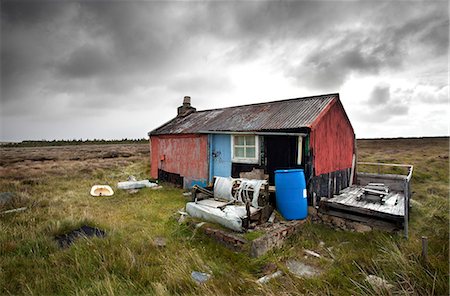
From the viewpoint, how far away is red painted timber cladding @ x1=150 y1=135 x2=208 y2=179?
10906 millimetres

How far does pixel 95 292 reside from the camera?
10.9ft

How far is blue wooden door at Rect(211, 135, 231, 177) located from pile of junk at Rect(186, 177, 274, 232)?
189cm

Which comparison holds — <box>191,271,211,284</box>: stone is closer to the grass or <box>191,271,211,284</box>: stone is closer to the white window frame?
the grass

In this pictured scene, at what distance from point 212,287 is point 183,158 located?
8.75 metres

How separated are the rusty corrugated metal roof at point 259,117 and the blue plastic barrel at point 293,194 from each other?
1.71 meters

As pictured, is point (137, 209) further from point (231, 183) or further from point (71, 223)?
point (231, 183)

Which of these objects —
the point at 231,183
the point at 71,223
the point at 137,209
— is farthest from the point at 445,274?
the point at 137,209

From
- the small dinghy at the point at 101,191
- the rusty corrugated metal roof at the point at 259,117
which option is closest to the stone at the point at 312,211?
the rusty corrugated metal roof at the point at 259,117

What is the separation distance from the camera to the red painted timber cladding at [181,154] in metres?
10.9

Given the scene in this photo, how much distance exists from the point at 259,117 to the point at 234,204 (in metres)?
4.28

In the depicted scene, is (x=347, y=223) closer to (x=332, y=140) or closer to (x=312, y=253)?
(x=312, y=253)

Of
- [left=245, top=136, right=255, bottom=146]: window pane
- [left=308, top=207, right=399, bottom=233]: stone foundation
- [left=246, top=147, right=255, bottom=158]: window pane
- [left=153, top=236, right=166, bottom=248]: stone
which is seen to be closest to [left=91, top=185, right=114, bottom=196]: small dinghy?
[left=153, top=236, right=166, bottom=248]: stone

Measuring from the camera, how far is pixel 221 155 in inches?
395

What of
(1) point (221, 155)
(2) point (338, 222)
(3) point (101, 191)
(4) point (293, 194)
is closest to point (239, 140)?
(1) point (221, 155)
